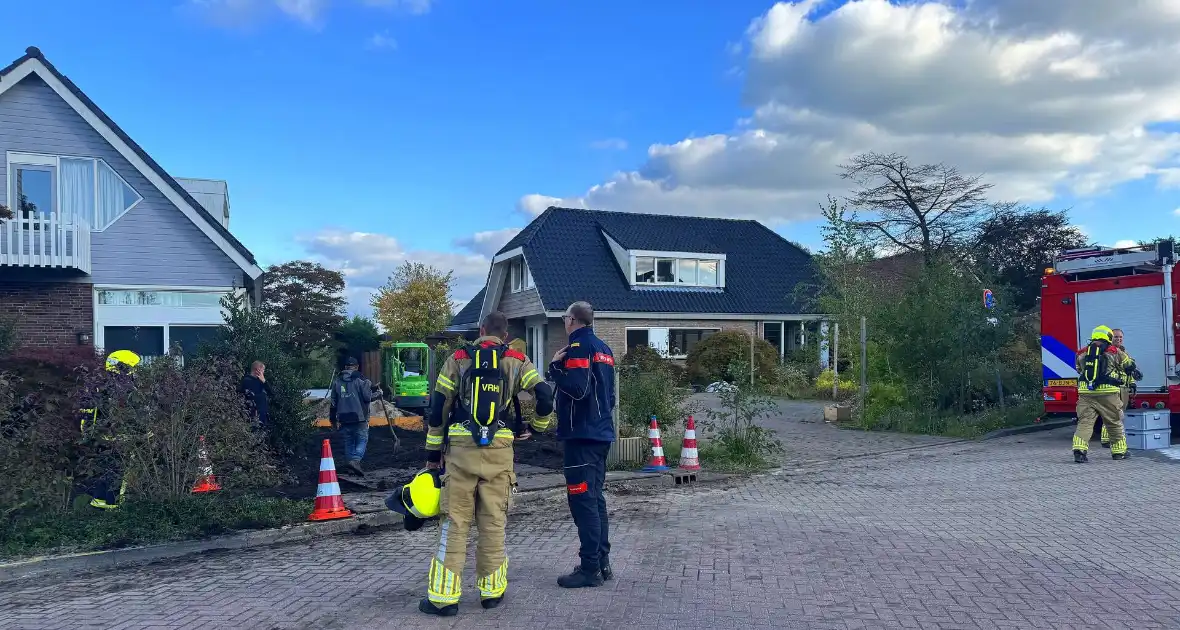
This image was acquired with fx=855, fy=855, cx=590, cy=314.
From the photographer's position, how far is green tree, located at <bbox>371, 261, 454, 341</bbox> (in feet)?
124

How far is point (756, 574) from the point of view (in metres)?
5.98

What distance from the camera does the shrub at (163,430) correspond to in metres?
7.68

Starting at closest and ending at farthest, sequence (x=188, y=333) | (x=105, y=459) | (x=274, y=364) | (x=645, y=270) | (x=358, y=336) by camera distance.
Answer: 1. (x=105, y=459)
2. (x=274, y=364)
3. (x=188, y=333)
4. (x=645, y=270)
5. (x=358, y=336)

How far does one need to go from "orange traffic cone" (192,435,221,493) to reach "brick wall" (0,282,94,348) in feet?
35.0

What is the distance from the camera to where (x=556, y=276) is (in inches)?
1183

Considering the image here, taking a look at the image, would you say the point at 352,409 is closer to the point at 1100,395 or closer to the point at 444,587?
the point at 444,587

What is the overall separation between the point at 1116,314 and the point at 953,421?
3.13m

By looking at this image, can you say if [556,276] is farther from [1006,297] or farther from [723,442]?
[723,442]

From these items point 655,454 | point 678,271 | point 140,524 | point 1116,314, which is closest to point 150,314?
point 140,524

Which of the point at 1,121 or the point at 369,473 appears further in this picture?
the point at 1,121

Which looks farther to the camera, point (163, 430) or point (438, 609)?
point (163, 430)

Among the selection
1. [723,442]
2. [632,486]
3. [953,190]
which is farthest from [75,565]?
[953,190]

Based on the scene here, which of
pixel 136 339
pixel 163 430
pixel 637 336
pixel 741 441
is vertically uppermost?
pixel 136 339

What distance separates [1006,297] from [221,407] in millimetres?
14792
